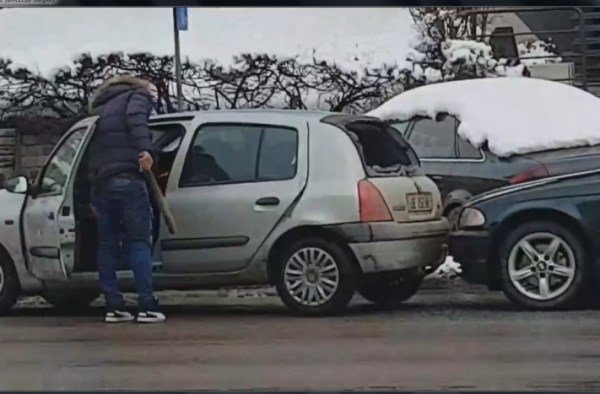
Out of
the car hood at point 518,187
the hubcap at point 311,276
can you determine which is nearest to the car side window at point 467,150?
the car hood at point 518,187

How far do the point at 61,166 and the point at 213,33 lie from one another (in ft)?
4.50

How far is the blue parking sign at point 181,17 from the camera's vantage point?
8.55 metres

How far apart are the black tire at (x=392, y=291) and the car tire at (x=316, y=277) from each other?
0.23 metres

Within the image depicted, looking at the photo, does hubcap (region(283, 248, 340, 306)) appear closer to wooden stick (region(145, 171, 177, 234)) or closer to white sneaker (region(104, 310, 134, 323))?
wooden stick (region(145, 171, 177, 234))

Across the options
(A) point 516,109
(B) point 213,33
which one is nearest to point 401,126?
(A) point 516,109

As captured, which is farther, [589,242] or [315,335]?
[589,242]

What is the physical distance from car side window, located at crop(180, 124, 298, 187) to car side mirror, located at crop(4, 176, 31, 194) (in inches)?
37.7

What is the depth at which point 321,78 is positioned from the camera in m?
8.87

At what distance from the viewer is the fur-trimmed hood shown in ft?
29.1

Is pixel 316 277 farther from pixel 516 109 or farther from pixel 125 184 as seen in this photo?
pixel 516 109

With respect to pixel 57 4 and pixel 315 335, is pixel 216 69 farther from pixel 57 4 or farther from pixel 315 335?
pixel 315 335

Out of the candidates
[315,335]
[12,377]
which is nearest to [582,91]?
[315,335]

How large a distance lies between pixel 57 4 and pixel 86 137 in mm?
1000

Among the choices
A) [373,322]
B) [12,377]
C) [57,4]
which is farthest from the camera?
[373,322]
